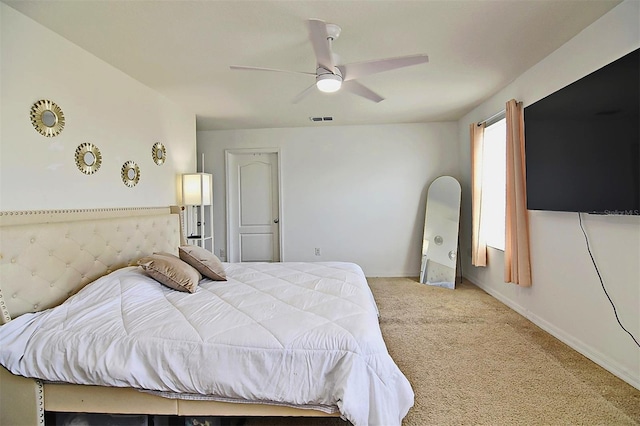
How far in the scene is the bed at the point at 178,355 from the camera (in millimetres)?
1516

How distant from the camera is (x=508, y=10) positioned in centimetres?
203

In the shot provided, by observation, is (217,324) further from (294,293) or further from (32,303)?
(32,303)

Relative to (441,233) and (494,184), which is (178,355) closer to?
(494,184)

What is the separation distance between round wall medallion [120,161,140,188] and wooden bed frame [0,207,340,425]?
389mm

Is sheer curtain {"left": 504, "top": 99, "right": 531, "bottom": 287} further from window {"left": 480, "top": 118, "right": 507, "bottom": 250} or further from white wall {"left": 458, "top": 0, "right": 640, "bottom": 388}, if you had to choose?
window {"left": 480, "top": 118, "right": 507, "bottom": 250}

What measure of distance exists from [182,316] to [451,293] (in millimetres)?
3381

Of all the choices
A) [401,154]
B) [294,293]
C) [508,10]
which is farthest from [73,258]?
[401,154]

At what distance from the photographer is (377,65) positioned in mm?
2146

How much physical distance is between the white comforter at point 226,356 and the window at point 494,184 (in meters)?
2.83

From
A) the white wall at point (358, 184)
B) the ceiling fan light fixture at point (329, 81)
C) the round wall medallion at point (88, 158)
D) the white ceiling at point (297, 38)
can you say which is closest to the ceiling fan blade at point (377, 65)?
the ceiling fan light fixture at point (329, 81)

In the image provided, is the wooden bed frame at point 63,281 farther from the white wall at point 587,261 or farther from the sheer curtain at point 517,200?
the sheer curtain at point 517,200

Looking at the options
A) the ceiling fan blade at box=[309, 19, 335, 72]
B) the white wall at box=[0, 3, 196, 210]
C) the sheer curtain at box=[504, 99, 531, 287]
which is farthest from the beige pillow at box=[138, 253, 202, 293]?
the sheer curtain at box=[504, 99, 531, 287]

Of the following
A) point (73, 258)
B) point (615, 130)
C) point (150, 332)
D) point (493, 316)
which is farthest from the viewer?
point (493, 316)

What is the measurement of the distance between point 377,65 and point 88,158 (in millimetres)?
Result: 2304
